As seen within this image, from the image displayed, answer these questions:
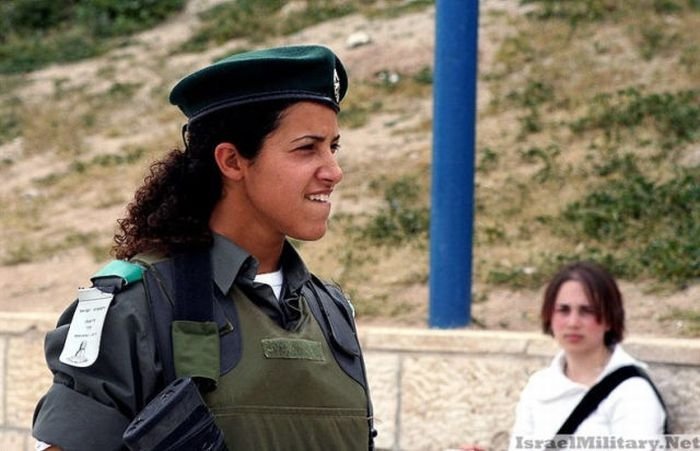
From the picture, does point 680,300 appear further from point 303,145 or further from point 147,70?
point 147,70

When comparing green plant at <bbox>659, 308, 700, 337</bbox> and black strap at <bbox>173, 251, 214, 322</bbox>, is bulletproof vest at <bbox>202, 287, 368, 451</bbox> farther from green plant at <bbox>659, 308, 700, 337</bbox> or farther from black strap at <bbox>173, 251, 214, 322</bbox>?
green plant at <bbox>659, 308, 700, 337</bbox>

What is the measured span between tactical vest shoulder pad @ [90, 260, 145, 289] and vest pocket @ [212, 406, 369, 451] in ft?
0.77

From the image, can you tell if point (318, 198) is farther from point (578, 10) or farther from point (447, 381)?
point (578, 10)

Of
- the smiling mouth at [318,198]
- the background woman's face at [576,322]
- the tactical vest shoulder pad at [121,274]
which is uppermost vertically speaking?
the background woman's face at [576,322]

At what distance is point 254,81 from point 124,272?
0.37 m

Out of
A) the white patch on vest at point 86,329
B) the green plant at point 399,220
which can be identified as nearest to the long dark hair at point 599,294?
the white patch on vest at point 86,329

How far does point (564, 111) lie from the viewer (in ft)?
32.3

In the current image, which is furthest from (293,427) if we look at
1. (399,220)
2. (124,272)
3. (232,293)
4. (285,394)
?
(399,220)

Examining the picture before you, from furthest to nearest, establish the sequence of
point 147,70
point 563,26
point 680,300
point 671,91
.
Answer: point 147,70, point 563,26, point 671,91, point 680,300

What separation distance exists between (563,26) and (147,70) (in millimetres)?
4544

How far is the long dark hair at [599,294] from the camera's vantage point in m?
4.42

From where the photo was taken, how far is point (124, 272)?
6.82 ft

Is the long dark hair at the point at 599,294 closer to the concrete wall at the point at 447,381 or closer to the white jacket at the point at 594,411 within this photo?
the white jacket at the point at 594,411

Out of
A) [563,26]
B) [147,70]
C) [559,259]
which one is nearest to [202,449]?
[559,259]
